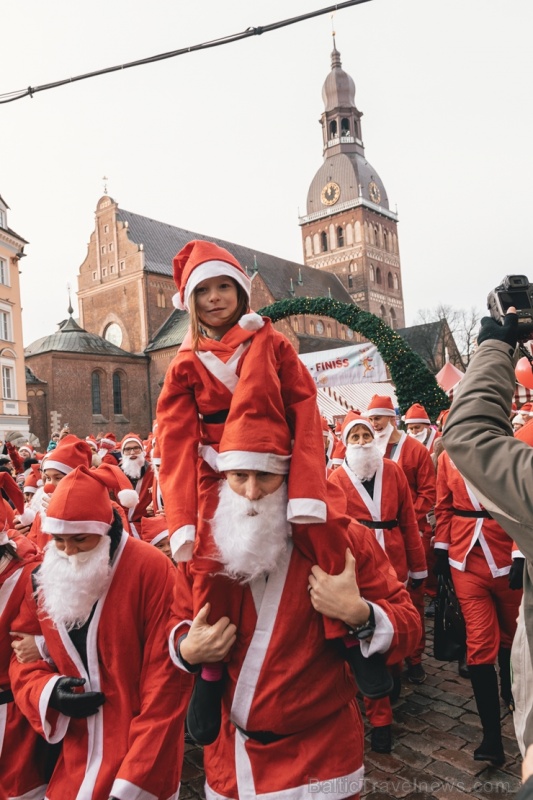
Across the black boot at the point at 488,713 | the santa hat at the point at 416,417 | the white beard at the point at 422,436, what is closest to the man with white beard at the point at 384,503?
the black boot at the point at 488,713

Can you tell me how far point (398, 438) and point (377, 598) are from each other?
4253 millimetres

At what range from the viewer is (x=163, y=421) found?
206 cm

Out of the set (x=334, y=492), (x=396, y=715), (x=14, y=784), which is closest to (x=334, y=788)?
(x=334, y=492)

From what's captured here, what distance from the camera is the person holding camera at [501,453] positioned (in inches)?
56.7

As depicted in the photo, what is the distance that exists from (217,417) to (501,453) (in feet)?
3.26

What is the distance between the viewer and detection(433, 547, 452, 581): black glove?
14.8 feet

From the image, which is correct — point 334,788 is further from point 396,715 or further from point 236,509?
point 396,715

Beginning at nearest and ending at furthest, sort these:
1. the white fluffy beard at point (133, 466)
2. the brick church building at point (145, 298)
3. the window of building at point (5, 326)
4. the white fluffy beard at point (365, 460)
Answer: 1. the white fluffy beard at point (365, 460)
2. the white fluffy beard at point (133, 466)
3. the window of building at point (5, 326)
4. the brick church building at point (145, 298)

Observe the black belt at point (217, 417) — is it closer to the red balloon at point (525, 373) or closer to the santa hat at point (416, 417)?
the red balloon at point (525, 373)

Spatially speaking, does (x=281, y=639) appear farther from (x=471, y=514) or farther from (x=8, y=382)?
(x=8, y=382)

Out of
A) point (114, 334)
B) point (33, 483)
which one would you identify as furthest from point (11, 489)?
point (114, 334)

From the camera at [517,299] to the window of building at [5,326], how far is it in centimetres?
3488

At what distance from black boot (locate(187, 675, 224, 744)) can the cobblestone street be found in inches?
79.5

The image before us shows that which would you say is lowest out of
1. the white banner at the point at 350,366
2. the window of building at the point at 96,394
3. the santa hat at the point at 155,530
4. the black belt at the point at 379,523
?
the black belt at the point at 379,523
